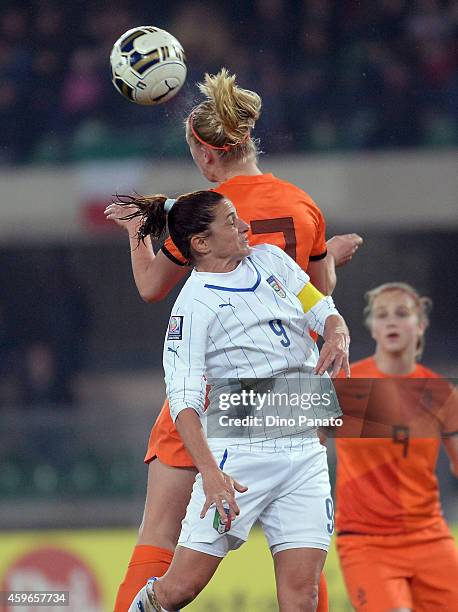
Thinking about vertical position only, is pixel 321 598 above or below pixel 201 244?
below

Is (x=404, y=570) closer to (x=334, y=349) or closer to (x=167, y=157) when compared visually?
(x=334, y=349)

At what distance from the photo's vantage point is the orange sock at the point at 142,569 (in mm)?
3422

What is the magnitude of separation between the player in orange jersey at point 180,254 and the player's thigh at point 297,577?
1.25 feet

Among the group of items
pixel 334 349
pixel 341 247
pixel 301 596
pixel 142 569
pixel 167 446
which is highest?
pixel 341 247

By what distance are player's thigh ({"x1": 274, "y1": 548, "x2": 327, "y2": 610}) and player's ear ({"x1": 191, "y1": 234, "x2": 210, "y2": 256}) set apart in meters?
0.90

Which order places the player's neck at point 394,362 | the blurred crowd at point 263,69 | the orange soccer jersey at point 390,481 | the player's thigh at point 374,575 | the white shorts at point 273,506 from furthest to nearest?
the blurred crowd at point 263,69, the player's neck at point 394,362, the orange soccer jersey at point 390,481, the player's thigh at point 374,575, the white shorts at point 273,506

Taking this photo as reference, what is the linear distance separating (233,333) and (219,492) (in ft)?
1.57

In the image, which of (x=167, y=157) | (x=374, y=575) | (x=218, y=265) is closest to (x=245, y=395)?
(x=218, y=265)

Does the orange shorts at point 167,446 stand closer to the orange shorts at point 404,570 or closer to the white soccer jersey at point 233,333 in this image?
the white soccer jersey at point 233,333

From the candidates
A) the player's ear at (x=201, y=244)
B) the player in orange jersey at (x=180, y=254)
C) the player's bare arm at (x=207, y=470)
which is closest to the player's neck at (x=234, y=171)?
the player in orange jersey at (x=180, y=254)

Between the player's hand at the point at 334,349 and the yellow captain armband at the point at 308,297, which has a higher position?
the yellow captain armband at the point at 308,297

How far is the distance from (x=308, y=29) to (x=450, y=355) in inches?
163

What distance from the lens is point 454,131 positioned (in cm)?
1183

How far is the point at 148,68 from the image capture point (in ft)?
12.6
